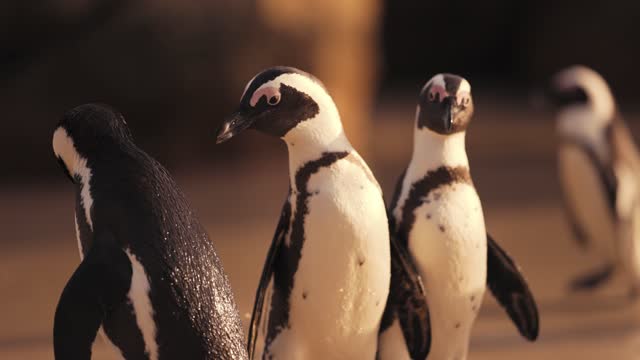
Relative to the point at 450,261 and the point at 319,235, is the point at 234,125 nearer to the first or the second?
the point at 319,235

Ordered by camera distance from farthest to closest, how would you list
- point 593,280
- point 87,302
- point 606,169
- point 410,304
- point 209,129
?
point 209,129, point 593,280, point 606,169, point 410,304, point 87,302

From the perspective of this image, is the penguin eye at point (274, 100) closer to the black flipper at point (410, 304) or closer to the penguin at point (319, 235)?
the penguin at point (319, 235)

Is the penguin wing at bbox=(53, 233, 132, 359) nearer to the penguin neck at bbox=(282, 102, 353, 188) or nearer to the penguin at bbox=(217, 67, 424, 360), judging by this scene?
the penguin at bbox=(217, 67, 424, 360)

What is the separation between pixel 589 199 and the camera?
167 inches

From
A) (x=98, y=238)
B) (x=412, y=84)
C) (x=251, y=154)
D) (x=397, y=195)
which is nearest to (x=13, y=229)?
(x=251, y=154)

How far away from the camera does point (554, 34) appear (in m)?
10.8

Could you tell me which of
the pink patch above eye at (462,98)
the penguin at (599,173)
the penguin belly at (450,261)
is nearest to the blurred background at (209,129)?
the penguin at (599,173)

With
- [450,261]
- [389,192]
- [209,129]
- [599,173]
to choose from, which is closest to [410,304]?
[450,261]

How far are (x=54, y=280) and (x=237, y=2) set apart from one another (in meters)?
2.97

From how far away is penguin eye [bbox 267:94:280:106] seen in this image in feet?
8.78

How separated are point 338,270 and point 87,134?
579 mm

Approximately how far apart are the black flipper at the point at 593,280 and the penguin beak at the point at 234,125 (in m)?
1.96

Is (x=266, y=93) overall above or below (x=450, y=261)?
above

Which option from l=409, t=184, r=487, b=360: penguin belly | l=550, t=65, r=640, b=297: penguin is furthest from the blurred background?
l=409, t=184, r=487, b=360: penguin belly
